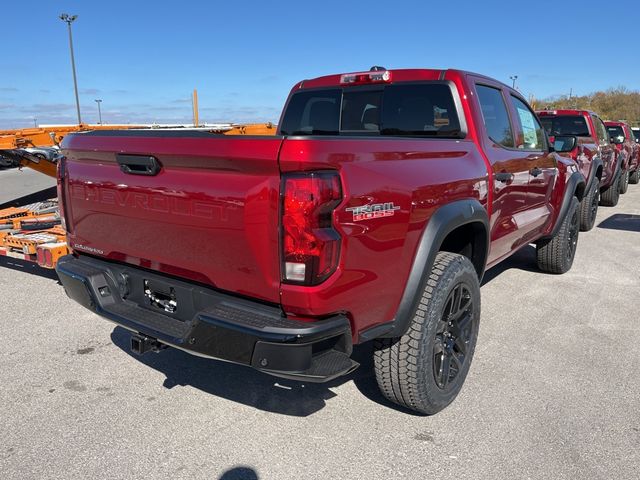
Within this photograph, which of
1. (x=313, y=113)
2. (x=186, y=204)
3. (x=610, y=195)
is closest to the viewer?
(x=186, y=204)

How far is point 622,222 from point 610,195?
6.79 feet

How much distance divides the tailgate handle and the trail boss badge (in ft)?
3.22

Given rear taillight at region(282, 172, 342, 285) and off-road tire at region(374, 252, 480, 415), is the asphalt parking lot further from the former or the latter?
rear taillight at region(282, 172, 342, 285)

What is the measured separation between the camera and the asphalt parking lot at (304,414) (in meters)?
2.60

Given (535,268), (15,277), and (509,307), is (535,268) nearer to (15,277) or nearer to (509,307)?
(509,307)

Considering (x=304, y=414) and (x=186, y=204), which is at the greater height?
(x=186, y=204)

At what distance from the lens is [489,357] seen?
382 cm

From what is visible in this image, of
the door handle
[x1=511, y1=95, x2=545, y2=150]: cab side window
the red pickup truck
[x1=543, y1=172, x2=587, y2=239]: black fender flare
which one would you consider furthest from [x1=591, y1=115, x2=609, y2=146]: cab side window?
the red pickup truck

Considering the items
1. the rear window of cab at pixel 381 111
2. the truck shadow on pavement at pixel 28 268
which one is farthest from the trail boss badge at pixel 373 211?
the truck shadow on pavement at pixel 28 268

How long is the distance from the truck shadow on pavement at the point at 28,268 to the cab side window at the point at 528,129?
4.81m

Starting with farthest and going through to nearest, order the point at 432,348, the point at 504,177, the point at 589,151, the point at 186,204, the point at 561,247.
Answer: the point at 589,151, the point at 561,247, the point at 504,177, the point at 432,348, the point at 186,204

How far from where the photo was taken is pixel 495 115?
395 cm

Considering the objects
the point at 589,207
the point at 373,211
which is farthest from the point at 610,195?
the point at 373,211

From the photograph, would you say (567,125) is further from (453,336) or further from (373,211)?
(373,211)
